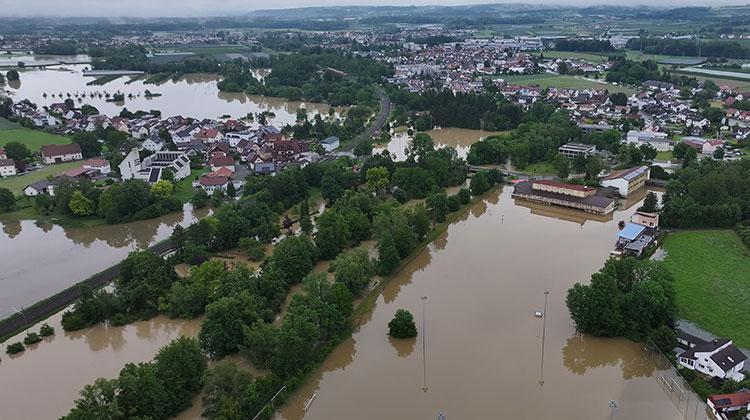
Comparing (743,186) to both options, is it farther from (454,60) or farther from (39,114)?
(454,60)

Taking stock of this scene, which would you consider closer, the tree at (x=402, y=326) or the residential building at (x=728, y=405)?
the residential building at (x=728, y=405)

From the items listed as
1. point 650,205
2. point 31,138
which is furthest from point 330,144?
point 31,138

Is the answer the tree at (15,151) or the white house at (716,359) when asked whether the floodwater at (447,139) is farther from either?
the white house at (716,359)

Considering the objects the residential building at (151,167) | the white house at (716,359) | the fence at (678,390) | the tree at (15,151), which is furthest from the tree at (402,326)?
the tree at (15,151)

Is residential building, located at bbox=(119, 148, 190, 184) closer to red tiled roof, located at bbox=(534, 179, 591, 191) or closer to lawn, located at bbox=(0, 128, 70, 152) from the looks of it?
lawn, located at bbox=(0, 128, 70, 152)

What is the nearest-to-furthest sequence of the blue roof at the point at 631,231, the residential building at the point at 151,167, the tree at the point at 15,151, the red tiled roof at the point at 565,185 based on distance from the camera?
the blue roof at the point at 631,231
the red tiled roof at the point at 565,185
the residential building at the point at 151,167
the tree at the point at 15,151
